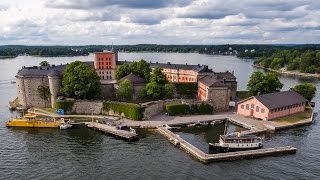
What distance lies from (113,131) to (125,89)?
46.1 ft

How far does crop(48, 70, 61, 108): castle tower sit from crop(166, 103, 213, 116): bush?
74.8 feet

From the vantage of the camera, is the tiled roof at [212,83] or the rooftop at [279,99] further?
the tiled roof at [212,83]

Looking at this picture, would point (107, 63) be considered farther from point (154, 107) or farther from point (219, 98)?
point (219, 98)

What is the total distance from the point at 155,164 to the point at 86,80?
29869mm

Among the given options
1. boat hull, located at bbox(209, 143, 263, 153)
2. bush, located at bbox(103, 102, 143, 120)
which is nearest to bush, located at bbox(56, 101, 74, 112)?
bush, located at bbox(103, 102, 143, 120)

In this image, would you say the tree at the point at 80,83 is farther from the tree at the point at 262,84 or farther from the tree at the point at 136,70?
the tree at the point at 262,84

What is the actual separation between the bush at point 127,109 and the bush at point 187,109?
19.5 ft

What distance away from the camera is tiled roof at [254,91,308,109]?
58188 mm

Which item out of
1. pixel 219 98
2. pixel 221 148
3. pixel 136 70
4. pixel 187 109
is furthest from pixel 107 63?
pixel 221 148

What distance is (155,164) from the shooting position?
3994 centimetres

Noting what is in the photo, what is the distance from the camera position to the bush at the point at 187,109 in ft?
199

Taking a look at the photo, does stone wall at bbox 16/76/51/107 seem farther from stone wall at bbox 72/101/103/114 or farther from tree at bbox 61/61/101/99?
stone wall at bbox 72/101/103/114

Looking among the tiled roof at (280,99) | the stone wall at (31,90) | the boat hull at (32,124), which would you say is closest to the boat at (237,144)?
the tiled roof at (280,99)

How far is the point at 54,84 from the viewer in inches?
2569
